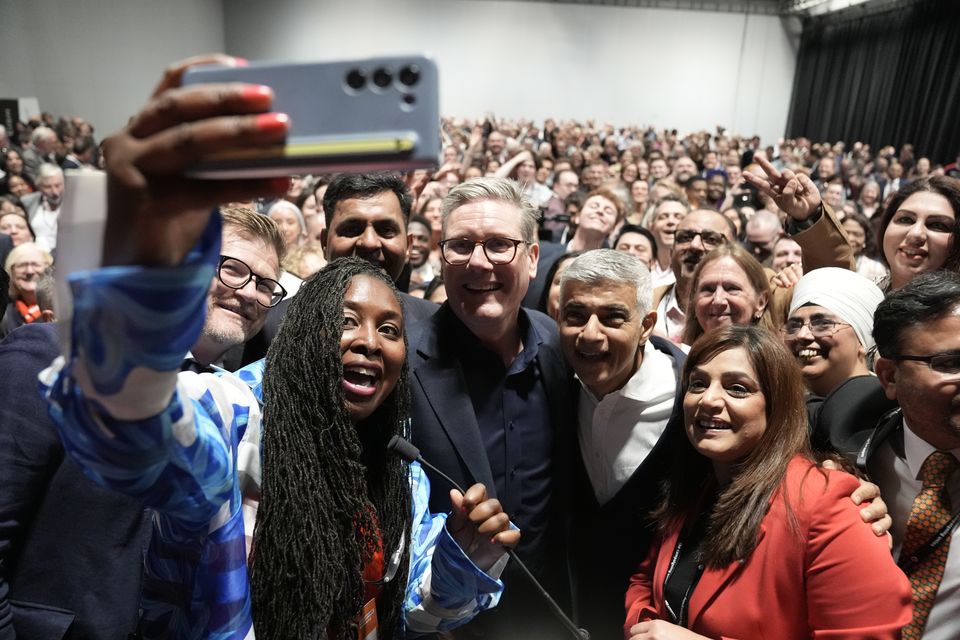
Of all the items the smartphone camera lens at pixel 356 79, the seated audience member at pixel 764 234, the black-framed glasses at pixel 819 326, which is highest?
the smartphone camera lens at pixel 356 79

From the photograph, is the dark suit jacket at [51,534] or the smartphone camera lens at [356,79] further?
the dark suit jacket at [51,534]

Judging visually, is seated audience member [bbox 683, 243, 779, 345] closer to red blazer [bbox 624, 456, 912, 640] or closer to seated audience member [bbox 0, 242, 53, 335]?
red blazer [bbox 624, 456, 912, 640]

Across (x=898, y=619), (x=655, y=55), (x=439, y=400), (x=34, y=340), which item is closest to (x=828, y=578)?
(x=898, y=619)

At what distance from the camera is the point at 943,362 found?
1.49m

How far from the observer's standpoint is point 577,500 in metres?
2.15

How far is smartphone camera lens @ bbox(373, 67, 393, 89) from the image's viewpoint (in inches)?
22.6

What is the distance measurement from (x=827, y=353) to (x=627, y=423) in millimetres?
699

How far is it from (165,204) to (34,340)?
0.92 m

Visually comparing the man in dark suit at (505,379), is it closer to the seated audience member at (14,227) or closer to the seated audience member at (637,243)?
the seated audience member at (637,243)

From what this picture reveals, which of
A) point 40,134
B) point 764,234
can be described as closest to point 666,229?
point 764,234

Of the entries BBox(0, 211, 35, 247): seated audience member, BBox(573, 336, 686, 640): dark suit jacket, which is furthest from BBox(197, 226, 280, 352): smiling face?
BBox(0, 211, 35, 247): seated audience member

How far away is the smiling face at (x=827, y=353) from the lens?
214cm

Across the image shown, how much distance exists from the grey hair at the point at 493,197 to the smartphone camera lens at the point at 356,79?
60.4 inches

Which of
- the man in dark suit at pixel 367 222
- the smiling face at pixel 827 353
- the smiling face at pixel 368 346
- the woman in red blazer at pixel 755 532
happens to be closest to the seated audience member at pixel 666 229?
the smiling face at pixel 827 353
